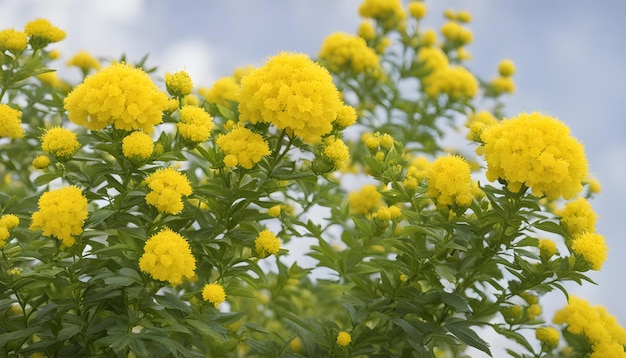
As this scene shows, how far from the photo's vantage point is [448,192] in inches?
107

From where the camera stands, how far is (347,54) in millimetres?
4734

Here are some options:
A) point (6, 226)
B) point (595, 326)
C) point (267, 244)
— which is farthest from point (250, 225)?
point (595, 326)

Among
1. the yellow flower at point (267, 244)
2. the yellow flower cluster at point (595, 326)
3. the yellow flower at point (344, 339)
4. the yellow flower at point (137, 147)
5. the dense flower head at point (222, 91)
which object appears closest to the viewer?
the yellow flower at point (137, 147)

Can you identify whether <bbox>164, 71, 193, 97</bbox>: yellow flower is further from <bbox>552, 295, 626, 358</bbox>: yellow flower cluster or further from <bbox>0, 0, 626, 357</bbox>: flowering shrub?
<bbox>552, 295, 626, 358</bbox>: yellow flower cluster

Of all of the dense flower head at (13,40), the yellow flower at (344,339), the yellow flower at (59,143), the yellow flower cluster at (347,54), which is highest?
the yellow flower cluster at (347,54)

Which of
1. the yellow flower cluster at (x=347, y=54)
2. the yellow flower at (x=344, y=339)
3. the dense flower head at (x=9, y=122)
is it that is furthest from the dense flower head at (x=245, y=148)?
the yellow flower cluster at (x=347, y=54)

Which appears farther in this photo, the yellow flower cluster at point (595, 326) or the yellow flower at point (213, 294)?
the yellow flower cluster at point (595, 326)

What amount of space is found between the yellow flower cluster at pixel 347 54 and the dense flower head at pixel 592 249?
92.1 inches

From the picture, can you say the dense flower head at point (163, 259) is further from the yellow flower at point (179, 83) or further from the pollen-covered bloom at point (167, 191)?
the yellow flower at point (179, 83)

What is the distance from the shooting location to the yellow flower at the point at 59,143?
257 cm

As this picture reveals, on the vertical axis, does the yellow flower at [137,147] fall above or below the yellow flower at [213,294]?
above

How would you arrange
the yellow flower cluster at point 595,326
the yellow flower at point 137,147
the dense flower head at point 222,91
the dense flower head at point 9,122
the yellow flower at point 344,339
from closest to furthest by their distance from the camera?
the yellow flower at point 137,147
the yellow flower at point 344,339
the dense flower head at point 9,122
the yellow flower cluster at point 595,326
the dense flower head at point 222,91

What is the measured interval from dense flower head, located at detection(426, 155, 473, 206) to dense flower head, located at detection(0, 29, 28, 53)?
6.34 ft

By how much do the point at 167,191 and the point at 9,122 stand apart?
1.06 metres
